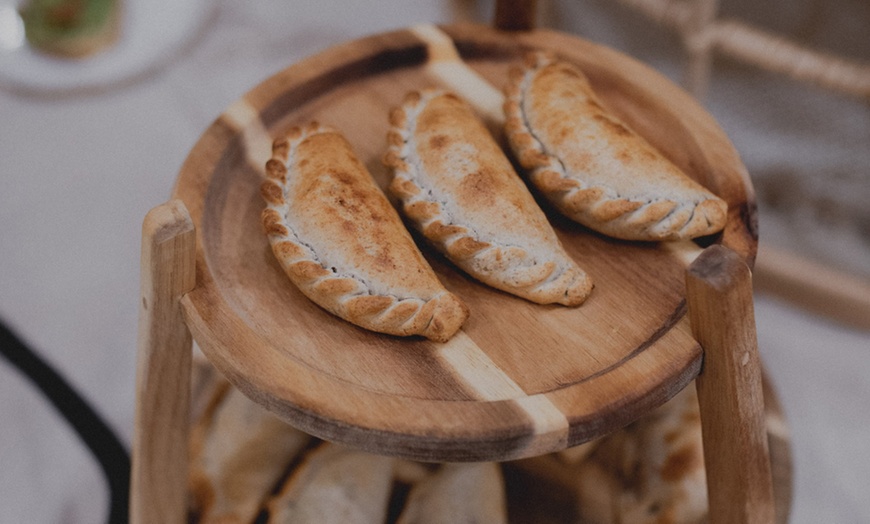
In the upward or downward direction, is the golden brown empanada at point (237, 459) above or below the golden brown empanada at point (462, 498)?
above

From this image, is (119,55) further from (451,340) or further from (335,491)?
(451,340)

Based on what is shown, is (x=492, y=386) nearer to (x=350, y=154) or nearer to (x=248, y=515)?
(x=350, y=154)

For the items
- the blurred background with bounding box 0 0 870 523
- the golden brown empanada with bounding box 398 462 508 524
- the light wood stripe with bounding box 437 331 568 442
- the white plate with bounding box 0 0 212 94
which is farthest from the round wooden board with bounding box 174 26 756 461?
the white plate with bounding box 0 0 212 94

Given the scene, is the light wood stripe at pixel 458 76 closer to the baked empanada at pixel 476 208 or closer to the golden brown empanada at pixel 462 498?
the baked empanada at pixel 476 208

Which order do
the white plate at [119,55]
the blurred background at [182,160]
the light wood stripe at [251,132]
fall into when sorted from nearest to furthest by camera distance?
the light wood stripe at [251,132] → the blurred background at [182,160] → the white plate at [119,55]

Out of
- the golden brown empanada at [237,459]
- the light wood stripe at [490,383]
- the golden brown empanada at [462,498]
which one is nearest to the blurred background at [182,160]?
the golden brown empanada at [237,459]

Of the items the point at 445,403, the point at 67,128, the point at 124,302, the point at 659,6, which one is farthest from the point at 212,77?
the point at 445,403
